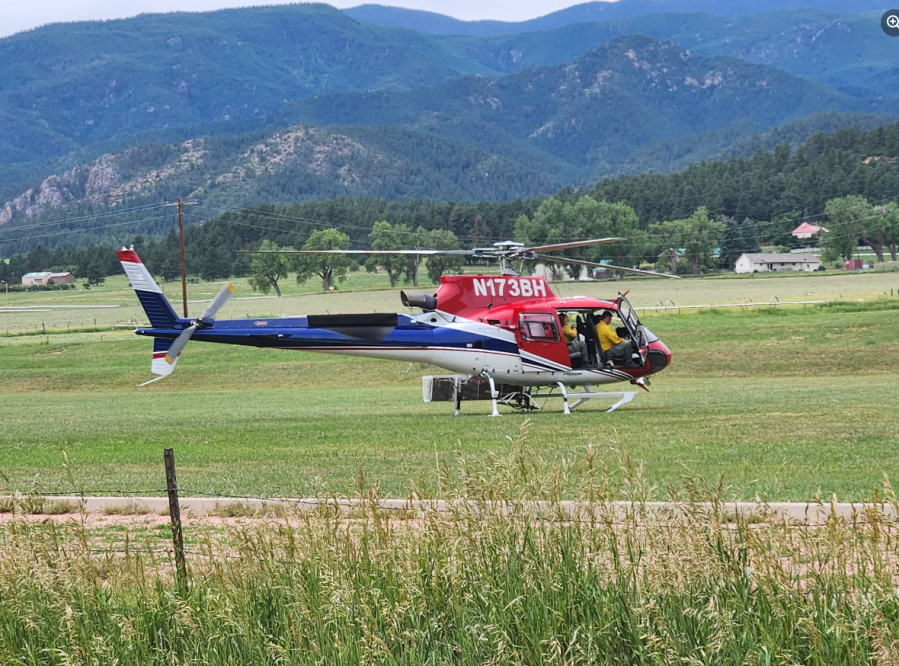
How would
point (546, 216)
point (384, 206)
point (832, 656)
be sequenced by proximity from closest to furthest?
point (832, 656), point (546, 216), point (384, 206)

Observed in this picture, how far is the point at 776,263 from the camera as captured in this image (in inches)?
4931

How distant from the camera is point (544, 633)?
7090 millimetres

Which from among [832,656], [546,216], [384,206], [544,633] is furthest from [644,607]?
[384,206]

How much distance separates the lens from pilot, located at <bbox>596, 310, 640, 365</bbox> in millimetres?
23422

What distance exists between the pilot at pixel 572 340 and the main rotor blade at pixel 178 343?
7.27 metres

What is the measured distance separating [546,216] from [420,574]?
117 meters

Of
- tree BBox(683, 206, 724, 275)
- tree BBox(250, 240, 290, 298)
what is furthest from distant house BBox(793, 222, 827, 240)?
tree BBox(250, 240, 290, 298)

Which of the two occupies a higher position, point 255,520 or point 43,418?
point 255,520

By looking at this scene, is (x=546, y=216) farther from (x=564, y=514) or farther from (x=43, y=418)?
(x=564, y=514)

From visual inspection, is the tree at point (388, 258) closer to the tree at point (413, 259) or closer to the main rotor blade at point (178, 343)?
the tree at point (413, 259)

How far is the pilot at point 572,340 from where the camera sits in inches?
920

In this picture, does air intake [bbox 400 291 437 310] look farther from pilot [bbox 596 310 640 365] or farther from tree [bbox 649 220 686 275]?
tree [bbox 649 220 686 275]

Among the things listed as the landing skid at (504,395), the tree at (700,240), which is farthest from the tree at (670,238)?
the landing skid at (504,395)

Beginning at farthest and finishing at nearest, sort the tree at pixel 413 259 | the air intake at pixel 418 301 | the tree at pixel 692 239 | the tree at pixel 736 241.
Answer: the tree at pixel 736 241 → the tree at pixel 692 239 → the tree at pixel 413 259 → the air intake at pixel 418 301
